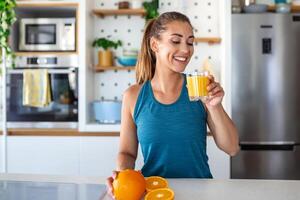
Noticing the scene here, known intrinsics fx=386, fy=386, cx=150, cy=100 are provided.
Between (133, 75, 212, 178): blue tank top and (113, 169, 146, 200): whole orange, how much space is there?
0.33 metres

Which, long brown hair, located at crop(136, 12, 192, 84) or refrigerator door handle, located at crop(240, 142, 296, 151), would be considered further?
refrigerator door handle, located at crop(240, 142, 296, 151)

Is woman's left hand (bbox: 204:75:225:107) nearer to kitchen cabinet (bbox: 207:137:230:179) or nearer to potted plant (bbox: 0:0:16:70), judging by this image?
kitchen cabinet (bbox: 207:137:230:179)

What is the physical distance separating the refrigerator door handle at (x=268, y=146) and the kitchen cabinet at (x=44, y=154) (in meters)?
1.27

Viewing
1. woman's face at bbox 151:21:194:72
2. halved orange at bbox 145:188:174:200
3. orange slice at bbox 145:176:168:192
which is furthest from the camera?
woman's face at bbox 151:21:194:72

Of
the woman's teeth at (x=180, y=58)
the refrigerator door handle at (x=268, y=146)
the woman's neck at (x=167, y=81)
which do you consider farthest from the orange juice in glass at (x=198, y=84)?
the refrigerator door handle at (x=268, y=146)

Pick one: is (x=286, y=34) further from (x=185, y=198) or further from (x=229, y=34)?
(x=185, y=198)

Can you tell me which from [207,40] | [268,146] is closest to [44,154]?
[207,40]

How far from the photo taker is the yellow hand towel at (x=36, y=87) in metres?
2.97

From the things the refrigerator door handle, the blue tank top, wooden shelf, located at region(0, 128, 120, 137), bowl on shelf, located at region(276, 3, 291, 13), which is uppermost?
bowl on shelf, located at region(276, 3, 291, 13)

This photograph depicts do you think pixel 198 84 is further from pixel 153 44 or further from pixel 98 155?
pixel 98 155

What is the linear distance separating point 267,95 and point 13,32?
2022mm

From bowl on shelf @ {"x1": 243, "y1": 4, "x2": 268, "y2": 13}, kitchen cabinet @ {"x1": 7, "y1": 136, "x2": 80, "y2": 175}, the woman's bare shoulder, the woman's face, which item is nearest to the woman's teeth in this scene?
the woman's face

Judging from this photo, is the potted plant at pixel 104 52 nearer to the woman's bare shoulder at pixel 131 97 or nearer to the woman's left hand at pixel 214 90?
the woman's bare shoulder at pixel 131 97

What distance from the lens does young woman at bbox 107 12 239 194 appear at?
125 centimetres
